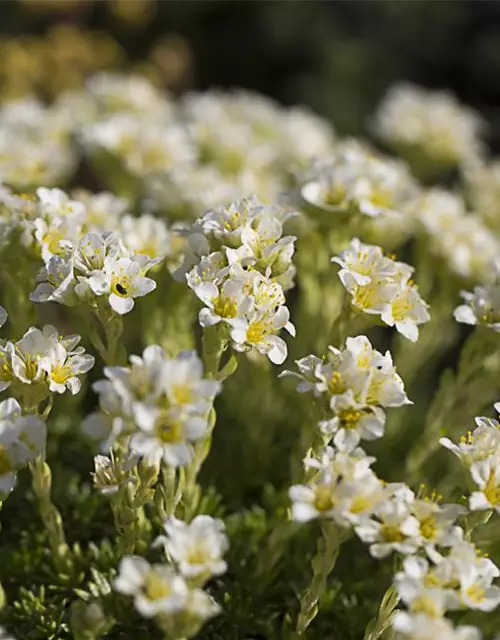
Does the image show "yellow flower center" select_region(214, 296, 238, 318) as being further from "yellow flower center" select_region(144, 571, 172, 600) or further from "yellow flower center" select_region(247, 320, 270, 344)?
"yellow flower center" select_region(144, 571, 172, 600)

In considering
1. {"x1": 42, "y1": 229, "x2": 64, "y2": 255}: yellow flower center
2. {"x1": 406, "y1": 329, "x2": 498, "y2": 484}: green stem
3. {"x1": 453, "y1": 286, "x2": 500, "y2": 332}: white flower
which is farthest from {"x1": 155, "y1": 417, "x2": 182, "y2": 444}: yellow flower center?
{"x1": 406, "y1": 329, "x2": 498, "y2": 484}: green stem

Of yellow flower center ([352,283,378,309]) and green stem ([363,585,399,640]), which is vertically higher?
yellow flower center ([352,283,378,309])

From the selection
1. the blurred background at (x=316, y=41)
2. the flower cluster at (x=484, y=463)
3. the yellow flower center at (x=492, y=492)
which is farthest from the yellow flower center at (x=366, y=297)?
the blurred background at (x=316, y=41)

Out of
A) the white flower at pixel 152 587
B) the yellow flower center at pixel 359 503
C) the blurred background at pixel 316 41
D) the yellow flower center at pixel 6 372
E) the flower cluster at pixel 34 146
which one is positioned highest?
the yellow flower center at pixel 359 503

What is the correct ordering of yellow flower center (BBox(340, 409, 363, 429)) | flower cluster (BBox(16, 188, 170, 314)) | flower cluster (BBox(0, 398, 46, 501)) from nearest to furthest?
flower cluster (BBox(0, 398, 46, 501)), yellow flower center (BBox(340, 409, 363, 429)), flower cluster (BBox(16, 188, 170, 314))

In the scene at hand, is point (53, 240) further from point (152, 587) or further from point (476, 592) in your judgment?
point (476, 592)

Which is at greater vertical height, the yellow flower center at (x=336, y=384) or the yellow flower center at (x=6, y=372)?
the yellow flower center at (x=336, y=384)

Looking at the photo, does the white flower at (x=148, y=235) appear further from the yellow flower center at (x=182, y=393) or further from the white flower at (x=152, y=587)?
the white flower at (x=152, y=587)
